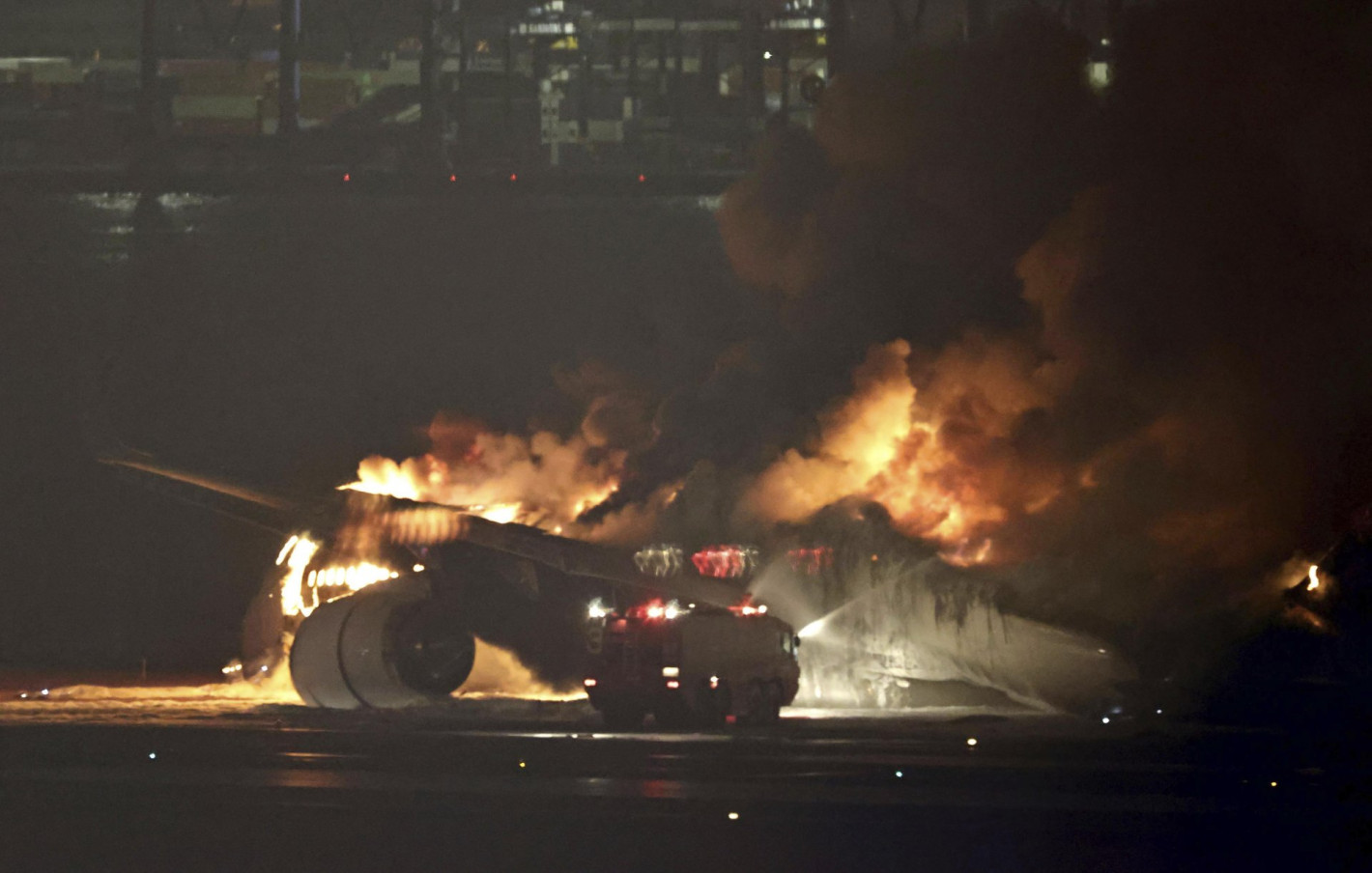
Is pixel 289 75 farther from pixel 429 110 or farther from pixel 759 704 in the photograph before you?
pixel 759 704

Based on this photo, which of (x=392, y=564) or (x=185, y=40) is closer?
(x=392, y=564)

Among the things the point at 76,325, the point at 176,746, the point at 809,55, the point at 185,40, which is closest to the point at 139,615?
the point at 76,325

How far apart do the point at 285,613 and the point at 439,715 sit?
5.92 meters

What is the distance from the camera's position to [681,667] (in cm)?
2603

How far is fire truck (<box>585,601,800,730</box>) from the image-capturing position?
85.8ft

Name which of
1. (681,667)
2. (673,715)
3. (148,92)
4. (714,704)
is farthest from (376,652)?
(148,92)

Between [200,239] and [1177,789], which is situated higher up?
[200,239]

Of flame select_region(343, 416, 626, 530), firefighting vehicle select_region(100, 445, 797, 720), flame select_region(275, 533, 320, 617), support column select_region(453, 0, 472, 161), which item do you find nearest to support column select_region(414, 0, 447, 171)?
support column select_region(453, 0, 472, 161)

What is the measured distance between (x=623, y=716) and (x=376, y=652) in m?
5.69

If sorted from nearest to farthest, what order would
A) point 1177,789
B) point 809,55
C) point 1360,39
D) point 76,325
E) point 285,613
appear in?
point 1177,789
point 1360,39
point 285,613
point 76,325
point 809,55

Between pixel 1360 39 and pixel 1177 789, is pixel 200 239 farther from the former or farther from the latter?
pixel 1177 789

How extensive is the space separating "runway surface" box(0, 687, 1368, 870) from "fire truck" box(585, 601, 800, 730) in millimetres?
760

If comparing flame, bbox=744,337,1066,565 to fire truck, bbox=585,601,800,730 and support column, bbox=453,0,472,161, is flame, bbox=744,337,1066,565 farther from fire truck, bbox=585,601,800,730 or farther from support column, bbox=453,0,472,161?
support column, bbox=453,0,472,161

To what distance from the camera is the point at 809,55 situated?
59.6 metres
